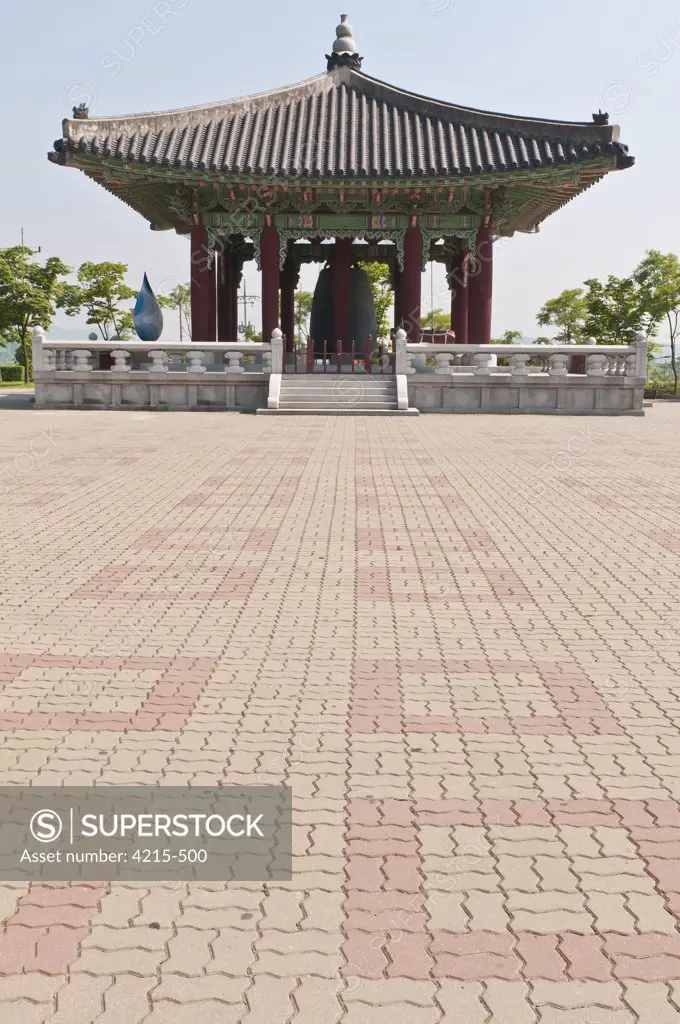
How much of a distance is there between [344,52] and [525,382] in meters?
14.8

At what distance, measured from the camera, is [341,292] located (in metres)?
29.6

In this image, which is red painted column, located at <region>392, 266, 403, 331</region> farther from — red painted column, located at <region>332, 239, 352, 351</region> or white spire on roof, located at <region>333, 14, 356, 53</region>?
white spire on roof, located at <region>333, 14, 356, 53</region>

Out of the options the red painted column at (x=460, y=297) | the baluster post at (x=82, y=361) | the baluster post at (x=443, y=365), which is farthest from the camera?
the red painted column at (x=460, y=297)

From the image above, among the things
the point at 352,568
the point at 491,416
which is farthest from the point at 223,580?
the point at 491,416

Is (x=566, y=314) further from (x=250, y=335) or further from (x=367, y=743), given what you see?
(x=367, y=743)

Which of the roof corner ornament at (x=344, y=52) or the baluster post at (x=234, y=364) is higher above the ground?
the roof corner ornament at (x=344, y=52)

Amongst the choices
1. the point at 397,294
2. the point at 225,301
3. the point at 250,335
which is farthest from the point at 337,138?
the point at 250,335

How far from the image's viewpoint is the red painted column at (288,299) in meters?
33.5

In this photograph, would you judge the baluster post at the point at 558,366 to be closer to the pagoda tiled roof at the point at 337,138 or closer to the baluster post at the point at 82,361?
the pagoda tiled roof at the point at 337,138

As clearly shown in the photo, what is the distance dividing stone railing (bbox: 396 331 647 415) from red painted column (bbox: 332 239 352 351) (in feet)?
14.0

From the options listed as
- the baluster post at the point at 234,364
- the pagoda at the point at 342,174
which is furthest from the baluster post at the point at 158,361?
the pagoda at the point at 342,174

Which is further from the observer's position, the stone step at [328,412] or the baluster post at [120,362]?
the baluster post at [120,362]

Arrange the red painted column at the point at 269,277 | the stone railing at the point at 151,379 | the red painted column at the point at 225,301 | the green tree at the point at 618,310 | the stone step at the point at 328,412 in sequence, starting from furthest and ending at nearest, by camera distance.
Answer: the green tree at the point at 618,310 < the red painted column at the point at 225,301 < the red painted column at the point at 269,277 < the stone railing at the point at 151,379 < the stone step at the point at 328,412

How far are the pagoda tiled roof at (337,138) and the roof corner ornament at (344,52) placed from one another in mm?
1232
